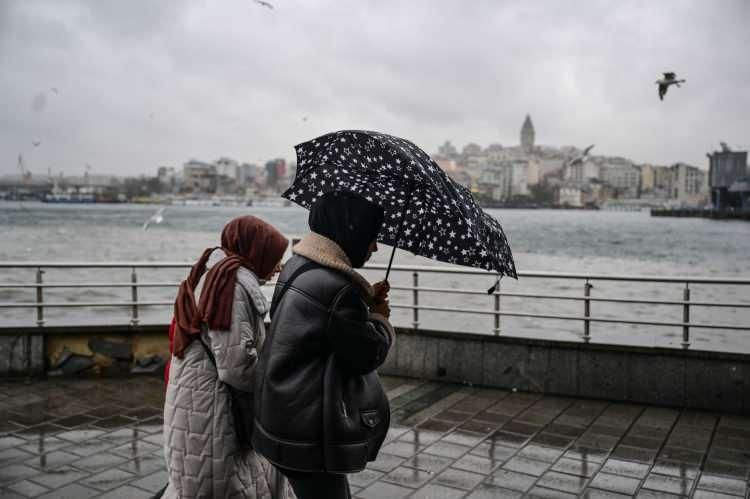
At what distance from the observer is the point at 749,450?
5.39 metres

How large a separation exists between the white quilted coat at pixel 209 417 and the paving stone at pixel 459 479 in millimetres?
2016

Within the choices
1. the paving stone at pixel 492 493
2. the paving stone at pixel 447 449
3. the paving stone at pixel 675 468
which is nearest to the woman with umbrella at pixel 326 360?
the paving stone at pixel 492 493

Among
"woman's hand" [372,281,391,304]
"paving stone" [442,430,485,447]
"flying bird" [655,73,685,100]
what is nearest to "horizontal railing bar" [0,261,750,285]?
"paving stone" [442,430,485,447]

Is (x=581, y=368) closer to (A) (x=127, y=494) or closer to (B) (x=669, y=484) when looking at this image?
(B) (x=669, y=484)

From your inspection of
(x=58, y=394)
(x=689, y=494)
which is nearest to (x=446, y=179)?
(x=689, y=494)

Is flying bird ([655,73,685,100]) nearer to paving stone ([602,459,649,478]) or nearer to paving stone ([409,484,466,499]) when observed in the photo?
paving stone ([602,459,649,478])

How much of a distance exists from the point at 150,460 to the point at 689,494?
12.6ft

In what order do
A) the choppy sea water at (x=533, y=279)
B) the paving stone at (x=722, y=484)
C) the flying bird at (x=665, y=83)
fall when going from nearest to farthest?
the paving stone at (x=722, y=484), the flying bird at (x=665, y=83), the choppy sea water at (x=533, y=279)

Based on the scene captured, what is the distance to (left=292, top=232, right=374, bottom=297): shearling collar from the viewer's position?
2.45 meters

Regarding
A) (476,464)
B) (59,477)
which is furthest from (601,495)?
(59,477)

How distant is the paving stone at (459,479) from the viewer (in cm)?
468

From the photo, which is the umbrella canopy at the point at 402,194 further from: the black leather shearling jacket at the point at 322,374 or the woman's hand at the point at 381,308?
the black leather shearling jacket at the point at 322,374

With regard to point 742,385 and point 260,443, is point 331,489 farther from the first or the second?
point 742,385

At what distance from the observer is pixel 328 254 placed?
2480mm
